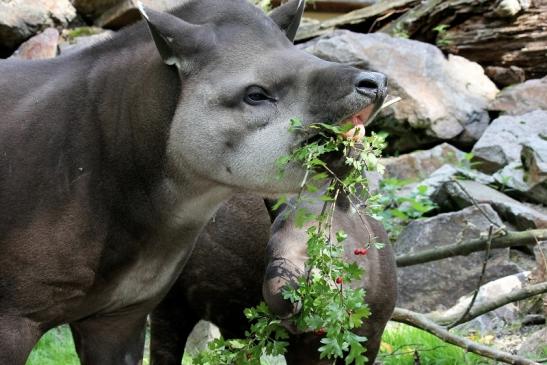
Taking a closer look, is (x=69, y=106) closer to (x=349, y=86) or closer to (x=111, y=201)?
(x=111, y=201)

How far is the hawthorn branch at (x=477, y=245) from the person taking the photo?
6.52 meters

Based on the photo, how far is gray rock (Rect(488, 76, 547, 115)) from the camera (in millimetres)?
11508

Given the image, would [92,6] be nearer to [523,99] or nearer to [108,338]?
A: [523,99]

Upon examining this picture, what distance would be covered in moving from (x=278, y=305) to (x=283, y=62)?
1076mm

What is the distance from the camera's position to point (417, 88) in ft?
37.6

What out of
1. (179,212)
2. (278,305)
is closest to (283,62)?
(179,212)

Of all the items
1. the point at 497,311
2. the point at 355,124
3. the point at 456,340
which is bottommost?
the point at 497,311

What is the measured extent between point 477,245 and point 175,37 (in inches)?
125

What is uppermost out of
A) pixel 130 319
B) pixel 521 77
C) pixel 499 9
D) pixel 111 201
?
pixel 111 201

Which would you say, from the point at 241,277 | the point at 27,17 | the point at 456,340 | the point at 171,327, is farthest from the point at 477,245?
the point at 27,17

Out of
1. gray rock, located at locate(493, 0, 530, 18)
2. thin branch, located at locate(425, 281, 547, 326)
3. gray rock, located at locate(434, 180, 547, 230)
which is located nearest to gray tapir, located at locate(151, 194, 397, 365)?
thin branch, located at locate(425, 281, 547, 326)

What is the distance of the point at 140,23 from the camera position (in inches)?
183

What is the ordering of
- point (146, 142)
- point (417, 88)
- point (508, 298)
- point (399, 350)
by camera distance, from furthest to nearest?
point (417, 88) → point (399, 350) → point (508, 298) → point (146, 142)

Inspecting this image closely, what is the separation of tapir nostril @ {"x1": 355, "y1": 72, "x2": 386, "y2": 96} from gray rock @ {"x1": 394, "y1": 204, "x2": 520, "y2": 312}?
14.1ft
